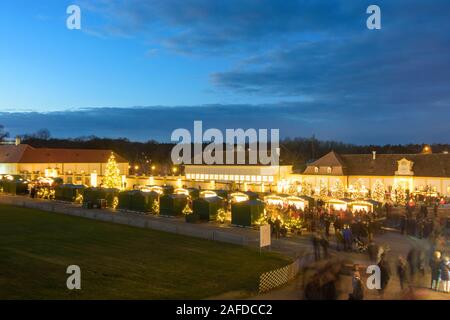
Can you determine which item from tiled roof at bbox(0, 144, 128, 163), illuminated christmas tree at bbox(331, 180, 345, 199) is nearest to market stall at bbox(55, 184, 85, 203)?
illuminated christmas tree at bbox(331, 180, 345, 199)

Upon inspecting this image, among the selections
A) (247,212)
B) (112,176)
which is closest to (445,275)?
(247,212)

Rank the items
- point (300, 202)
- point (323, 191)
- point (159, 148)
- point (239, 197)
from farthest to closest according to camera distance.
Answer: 1. point (159, 148)
2. point (323, 191)
3. point (239, 197)
4. point (300, 202)

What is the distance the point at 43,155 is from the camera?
70125 mm

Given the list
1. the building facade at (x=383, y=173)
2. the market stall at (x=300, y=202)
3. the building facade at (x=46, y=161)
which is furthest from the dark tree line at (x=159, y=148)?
the market stall at (x=300, y=202)

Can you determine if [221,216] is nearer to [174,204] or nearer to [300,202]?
[174,204]

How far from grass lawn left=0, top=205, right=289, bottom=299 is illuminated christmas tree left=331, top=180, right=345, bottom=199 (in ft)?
66.8

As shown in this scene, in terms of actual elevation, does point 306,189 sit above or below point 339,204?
above

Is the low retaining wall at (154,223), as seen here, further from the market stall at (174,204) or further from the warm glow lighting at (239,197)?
the warm glow lighting at (239,197)

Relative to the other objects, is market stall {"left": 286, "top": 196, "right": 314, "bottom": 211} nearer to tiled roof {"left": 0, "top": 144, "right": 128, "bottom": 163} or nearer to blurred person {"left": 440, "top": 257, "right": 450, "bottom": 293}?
blurred person {"left": 440, "top": 257, "right": 450, "bottom": 293}

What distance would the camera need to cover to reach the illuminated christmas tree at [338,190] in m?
40.1

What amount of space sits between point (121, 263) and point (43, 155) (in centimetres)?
5780

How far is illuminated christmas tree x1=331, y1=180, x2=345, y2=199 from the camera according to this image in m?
40.1

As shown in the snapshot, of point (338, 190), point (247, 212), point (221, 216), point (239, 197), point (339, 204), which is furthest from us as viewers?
point (338, 190)
